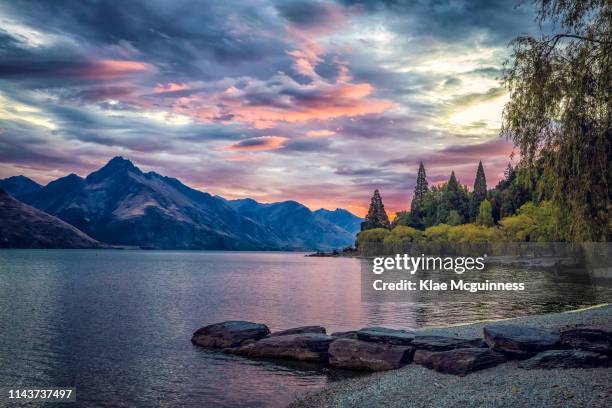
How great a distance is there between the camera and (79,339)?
34531 millimetres

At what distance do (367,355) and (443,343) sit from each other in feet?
12.8

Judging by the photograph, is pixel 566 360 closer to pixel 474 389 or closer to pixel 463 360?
pixel 463 360

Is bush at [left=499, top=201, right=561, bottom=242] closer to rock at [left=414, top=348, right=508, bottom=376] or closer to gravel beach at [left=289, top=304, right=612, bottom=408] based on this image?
rock at [left=414, top=348, right=508, bottom=376]

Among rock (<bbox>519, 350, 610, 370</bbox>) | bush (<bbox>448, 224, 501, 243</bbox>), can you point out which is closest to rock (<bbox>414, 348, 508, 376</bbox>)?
rock (<bbox>519, 350, 610, 370</bbox>)

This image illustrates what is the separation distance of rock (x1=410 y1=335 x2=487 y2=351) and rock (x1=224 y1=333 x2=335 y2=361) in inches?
202

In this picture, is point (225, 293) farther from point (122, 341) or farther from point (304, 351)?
point (304, 351)

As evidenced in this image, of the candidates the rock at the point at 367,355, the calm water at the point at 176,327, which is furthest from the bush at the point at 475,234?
the rock at the point at 367,355

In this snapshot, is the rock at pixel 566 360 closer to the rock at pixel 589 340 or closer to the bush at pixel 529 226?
the rock at pixel 589 340

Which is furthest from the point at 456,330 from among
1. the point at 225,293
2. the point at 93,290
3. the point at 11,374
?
the point at 93,290

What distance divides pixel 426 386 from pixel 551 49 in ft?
46.4

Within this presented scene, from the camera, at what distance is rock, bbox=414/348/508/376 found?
20.1m

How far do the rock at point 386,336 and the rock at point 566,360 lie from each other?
264 inches

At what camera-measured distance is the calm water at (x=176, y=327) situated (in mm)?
22203

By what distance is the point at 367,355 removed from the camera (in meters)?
24.6
